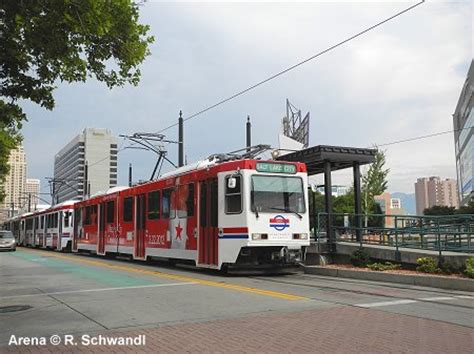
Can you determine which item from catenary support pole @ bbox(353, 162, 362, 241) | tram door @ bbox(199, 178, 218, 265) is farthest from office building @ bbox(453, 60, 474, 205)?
tram door @ bbox(199, 178, 218, 265)

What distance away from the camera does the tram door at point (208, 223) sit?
15.6 meters

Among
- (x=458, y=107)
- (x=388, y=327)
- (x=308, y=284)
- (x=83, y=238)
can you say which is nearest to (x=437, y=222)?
(x=308, y=284)

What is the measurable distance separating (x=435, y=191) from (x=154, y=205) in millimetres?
148327

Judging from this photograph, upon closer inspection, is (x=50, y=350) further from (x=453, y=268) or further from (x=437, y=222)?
(x=437, y=222)

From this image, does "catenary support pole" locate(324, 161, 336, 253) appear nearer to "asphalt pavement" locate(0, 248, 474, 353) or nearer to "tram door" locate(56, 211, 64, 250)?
"asphalt pavement" locate(0, 248, 474, 353)

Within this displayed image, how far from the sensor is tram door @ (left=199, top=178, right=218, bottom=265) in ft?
51.1

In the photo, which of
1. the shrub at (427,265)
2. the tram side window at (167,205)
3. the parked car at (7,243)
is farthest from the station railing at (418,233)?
the parked car at (7,243)

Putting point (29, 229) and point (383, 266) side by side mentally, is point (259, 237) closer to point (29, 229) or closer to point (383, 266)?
point (383, 266)

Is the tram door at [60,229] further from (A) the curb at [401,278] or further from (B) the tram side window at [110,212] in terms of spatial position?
(A) the curb at [401,278]

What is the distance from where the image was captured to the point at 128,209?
2236cm

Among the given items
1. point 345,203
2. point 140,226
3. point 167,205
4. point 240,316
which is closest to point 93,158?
point 345,203

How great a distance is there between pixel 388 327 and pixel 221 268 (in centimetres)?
858

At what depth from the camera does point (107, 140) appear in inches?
2111

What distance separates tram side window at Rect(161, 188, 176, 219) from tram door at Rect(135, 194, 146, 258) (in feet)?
6.67
